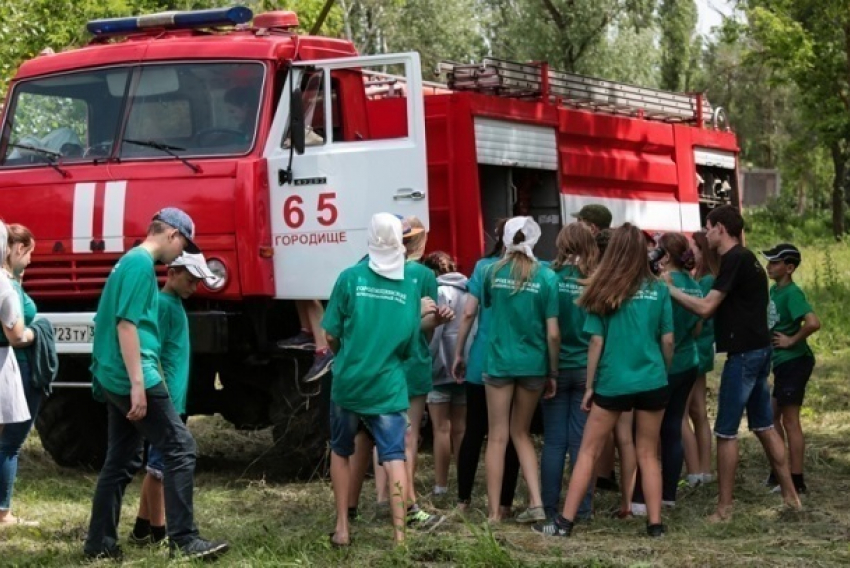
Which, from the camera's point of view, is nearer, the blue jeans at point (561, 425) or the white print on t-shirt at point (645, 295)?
the white print on t-shirt at point (645, 295)

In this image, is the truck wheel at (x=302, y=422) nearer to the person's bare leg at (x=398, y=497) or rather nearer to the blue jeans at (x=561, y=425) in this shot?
the blue jeans at (x=561, y=425)

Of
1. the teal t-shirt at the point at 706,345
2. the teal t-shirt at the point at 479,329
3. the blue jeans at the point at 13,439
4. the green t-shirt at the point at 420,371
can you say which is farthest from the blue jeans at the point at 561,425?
the blue jeans at the point at 13,439

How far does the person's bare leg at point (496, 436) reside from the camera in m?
8.23

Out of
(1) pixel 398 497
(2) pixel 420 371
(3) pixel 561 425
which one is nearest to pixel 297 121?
(2) pixel 420 371

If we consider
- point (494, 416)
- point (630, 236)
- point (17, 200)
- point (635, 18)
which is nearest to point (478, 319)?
point (494, 416)

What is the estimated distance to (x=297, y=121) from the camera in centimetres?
948

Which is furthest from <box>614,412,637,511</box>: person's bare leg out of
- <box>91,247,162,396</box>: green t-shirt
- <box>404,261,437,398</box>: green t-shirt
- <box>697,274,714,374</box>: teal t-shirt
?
<box>91,247,162,396</box>: green t-shirt

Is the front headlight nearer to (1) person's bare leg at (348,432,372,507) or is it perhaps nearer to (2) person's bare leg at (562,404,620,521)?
(1) person's bare leg at (348,432,372,507)

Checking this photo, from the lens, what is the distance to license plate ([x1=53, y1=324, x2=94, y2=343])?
31.0 feet

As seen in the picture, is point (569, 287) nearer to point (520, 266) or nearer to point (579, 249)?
point (579, 249)

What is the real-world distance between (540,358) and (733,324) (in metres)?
1.11

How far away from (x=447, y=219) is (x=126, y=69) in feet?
7.66

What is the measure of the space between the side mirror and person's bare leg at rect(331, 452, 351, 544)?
2.70 meters

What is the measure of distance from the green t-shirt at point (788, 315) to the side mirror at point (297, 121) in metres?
3.06
